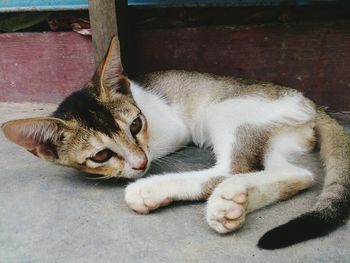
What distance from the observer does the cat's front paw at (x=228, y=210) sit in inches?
63.6

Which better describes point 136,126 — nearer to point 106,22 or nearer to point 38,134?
point 38,134

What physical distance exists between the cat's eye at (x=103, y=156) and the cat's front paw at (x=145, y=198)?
20cm

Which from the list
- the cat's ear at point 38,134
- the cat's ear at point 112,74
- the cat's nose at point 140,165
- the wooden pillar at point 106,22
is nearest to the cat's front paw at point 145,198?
the cat's nose at point 140,165

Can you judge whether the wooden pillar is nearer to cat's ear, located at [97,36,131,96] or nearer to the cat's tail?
cat's ear, located at [97,36,131,96]

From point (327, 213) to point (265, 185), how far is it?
0.32m

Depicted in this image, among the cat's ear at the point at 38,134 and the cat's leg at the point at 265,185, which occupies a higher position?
the cat's ear at the point at 38,134

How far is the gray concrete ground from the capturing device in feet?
5.05

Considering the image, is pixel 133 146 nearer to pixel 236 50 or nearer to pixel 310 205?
pixel 310 205

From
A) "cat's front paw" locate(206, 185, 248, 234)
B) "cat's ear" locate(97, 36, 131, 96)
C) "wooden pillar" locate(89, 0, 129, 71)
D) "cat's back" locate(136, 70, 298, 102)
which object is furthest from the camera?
"wooden pillar" locate(89, 0, 129, 71)

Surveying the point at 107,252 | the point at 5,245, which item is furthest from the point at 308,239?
the point at 5,245

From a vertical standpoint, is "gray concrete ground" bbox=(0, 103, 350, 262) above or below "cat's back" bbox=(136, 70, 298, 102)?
below

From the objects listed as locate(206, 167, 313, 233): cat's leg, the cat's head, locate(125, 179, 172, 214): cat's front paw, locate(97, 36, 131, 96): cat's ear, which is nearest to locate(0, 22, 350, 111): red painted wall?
locate(97, 36, 131, 96): cat's ear

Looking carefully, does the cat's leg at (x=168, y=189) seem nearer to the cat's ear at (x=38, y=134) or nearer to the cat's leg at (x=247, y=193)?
the cat's leg at (x=247, y=193)

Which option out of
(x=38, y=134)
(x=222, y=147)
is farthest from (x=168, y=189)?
(x=38, y=134)
